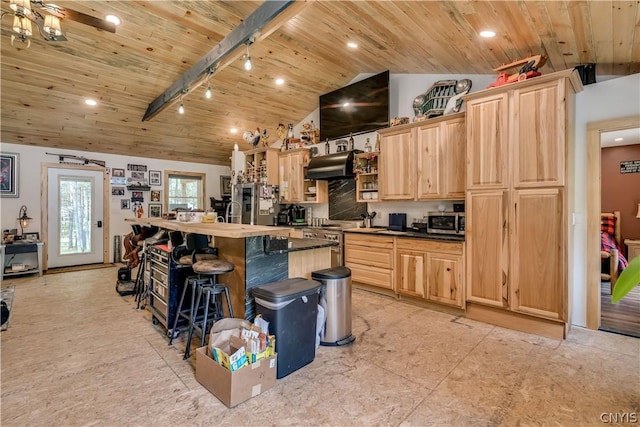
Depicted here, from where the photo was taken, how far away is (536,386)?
6.95ft

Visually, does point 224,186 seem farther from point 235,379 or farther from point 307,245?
Result: point 235,379

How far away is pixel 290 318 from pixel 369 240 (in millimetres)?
2347

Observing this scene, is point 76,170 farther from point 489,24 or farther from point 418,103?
point 489,24

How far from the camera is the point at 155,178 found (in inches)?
275

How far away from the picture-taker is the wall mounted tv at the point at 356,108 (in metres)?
4.82

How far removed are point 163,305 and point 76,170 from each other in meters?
4.84

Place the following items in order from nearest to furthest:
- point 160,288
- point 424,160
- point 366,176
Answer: point 160,288 → point 424,160 → point 366,176

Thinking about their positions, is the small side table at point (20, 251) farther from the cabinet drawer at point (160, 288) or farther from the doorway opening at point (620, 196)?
the doorway opening at point (620, 196)

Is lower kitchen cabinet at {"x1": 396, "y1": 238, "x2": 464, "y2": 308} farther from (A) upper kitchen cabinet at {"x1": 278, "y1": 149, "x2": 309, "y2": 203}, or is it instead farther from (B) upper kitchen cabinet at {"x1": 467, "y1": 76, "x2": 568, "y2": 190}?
(A) upper kitchen cabinet at {"x1": 278, "y1": 149, "x2": 309, "y2": 203}

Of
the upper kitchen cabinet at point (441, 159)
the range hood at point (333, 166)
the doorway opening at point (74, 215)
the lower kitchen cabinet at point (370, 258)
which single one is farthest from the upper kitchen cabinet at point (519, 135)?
Answer: the doorway opening at point (74, 215)

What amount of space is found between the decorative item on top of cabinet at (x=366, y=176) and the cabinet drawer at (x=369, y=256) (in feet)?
2.80

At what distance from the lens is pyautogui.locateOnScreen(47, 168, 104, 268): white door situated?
5.88m


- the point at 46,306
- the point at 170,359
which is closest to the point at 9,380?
the point at 170,359

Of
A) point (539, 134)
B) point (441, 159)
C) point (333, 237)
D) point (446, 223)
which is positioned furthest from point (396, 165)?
point (539, 134)
